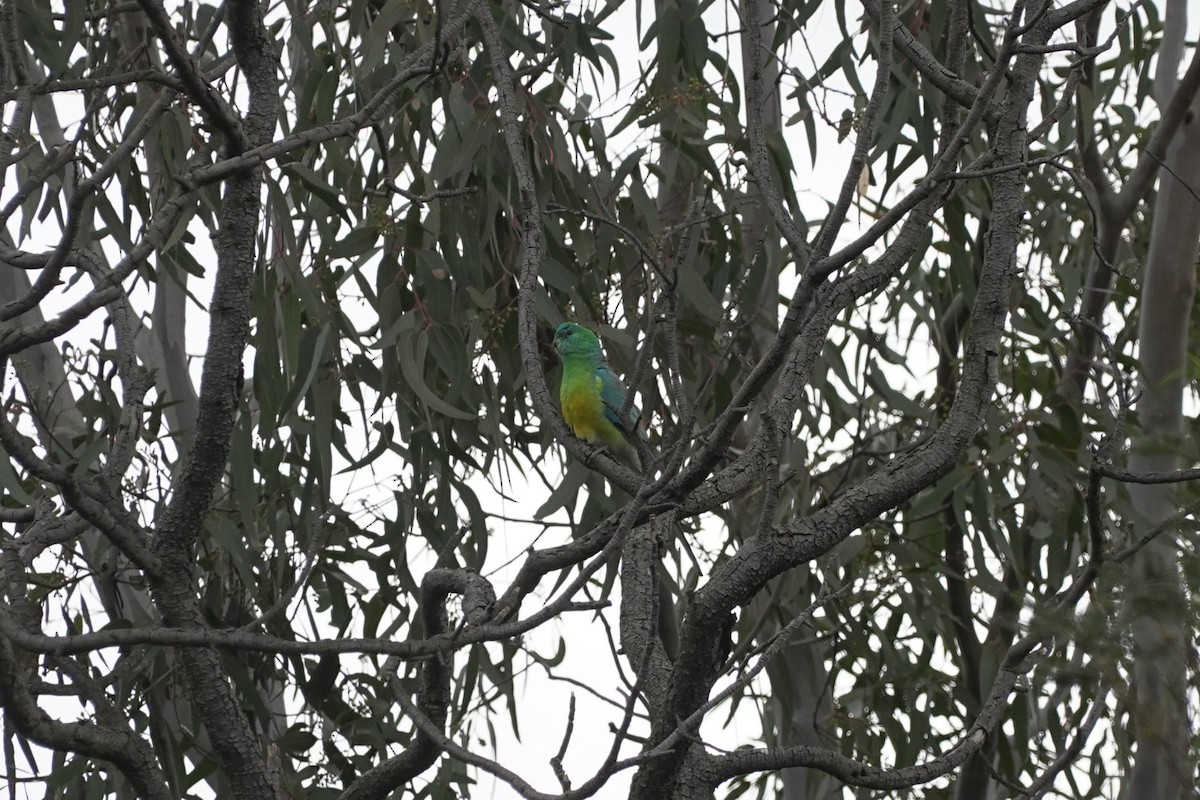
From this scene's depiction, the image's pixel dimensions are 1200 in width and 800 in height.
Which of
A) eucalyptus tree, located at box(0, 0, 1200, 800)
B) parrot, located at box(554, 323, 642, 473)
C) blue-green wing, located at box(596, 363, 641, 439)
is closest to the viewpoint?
eucalyptus tree, located at box(0, 0, 1200, 800)

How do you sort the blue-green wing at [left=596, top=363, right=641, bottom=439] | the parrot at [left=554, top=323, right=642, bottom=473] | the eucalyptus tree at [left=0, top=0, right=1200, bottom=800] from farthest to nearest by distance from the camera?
the blue-green wing at [left=596, top=363, right=641, bottom=439] → the parrot at [left=554, top=323, right=642, bottom=473] → the eucalyptus tree at [left=0, top=0, right=1200, bottom=800]

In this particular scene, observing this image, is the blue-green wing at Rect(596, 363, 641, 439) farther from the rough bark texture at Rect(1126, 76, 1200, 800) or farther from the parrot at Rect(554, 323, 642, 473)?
the rough bark texture at Rect(1126, 76, 1200, 800)

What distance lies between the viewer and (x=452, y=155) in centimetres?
281

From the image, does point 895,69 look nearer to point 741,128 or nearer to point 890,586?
point 741,128

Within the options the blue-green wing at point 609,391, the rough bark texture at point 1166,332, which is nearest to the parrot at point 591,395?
the blue-green wing at point 609,391

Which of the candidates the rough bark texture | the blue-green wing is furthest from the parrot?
the rough bark texture

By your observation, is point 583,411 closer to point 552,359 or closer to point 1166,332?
point 552,359

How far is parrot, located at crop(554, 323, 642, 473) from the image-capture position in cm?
336

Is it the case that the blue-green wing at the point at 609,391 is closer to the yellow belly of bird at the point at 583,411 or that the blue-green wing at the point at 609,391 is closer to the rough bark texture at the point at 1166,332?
the yellow belly of bird at the point at 583,411

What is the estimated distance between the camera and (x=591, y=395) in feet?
11.7

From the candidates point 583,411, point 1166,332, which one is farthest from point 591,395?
point 1166,332

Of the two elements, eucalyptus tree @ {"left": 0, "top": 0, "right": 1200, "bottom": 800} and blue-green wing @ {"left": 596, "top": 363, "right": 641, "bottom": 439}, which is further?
blue-green wing @ {"left": 596, "top": 363, "right": 641, "bottom": 439}

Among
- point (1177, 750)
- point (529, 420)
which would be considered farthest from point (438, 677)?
point (529, 420)

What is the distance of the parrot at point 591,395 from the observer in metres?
3.36
